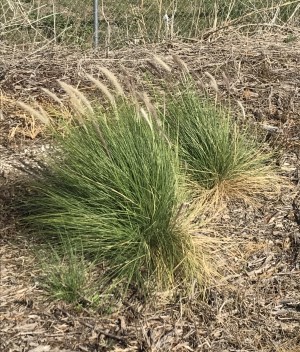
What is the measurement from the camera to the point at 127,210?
3271 millimetres

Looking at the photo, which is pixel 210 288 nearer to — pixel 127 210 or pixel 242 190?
pixel 127 210

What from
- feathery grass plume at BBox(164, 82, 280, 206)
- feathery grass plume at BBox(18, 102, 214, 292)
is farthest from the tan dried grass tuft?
feathery grass plume at BBox(18, 102, 214, 292)

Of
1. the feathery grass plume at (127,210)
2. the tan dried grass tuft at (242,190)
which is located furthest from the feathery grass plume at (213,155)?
the feathery grass plume at (127,210)

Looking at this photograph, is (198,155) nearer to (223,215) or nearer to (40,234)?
(223,215)

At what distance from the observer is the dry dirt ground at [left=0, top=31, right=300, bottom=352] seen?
2946 mm

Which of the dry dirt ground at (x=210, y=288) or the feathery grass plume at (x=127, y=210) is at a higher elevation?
the feathery grass plume at (x=127, y=210)

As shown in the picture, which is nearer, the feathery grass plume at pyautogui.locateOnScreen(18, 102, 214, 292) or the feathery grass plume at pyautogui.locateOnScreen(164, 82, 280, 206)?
the feathery grass plume at pyautogui.locateOnScreen(18, 102, 214, 292)

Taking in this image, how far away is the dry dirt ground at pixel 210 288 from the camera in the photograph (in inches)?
116

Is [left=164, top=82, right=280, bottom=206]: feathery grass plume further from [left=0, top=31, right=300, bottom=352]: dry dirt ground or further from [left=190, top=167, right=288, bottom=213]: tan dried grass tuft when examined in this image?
[left=0, top=31, right=300, bottom=352]: dry dirt ground

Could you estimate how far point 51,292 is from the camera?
3.08 metres

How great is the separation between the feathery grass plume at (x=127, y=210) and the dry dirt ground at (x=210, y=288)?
142 millimetres

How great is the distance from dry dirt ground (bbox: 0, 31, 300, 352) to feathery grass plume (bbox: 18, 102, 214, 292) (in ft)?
0.47

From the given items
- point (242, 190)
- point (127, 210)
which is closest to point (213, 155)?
point (242, 190)

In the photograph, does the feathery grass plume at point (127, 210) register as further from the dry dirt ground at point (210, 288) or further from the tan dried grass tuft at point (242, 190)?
the tan dried grass tuft at point (242, 190)
